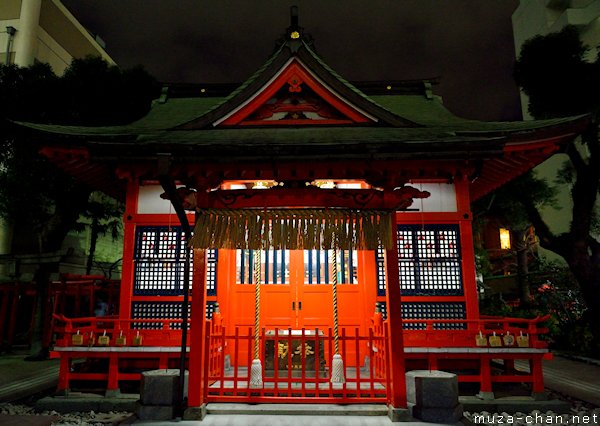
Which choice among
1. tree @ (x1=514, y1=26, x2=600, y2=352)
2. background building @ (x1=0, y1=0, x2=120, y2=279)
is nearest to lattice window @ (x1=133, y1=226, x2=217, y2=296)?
tree @ (x1=514, y1=26, x2=600, y2=352)

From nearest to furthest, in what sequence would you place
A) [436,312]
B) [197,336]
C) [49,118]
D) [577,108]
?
[197,336]
[436,312]
[577,108]
[49,118]

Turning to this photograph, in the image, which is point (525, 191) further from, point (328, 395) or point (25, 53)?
point (25, 53)

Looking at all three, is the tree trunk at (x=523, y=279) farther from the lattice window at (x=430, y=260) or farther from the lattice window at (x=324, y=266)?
the lattice window at (x=324, y=266)

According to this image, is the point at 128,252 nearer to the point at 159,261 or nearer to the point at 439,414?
the point at 159,261

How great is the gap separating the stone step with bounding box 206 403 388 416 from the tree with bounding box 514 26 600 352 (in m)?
11.2

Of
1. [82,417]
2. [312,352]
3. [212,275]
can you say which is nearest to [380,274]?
[312,352]

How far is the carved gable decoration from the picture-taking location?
8.91 meters

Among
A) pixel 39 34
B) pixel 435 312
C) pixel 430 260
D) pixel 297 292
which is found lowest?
pixel 435 312

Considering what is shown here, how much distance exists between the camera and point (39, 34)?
1050 inches

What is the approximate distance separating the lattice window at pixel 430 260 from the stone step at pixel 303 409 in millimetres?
3623

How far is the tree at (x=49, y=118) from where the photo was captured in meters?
18.1

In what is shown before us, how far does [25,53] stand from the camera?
80.6 ft

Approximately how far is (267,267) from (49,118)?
1376 cm

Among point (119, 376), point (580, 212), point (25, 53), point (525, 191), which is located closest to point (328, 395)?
point (119, 376)
